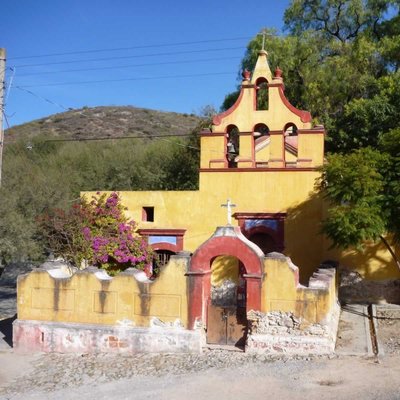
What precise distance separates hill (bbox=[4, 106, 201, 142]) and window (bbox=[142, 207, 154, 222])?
41485 mm

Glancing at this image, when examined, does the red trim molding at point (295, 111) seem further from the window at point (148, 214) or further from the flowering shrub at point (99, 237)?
the flowering shrub at point (99, 237)

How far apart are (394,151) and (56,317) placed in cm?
1043

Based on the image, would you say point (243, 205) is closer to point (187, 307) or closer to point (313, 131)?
point (313, 131)

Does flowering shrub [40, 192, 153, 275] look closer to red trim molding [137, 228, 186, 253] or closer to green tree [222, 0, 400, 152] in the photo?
red trim molding [137, 228, 186, 253]

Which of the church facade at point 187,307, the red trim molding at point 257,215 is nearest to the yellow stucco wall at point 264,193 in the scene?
the red trim molding at point 257,215

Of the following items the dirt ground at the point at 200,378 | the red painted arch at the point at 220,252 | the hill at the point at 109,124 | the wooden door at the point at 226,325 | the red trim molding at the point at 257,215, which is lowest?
the dirt ground at the point at 200,378

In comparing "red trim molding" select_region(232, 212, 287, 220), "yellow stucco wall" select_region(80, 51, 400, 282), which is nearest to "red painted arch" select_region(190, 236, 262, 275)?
"red trim molding" select_region(232, 212, 287, 220)

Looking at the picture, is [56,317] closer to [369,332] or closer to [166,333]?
[166,333]

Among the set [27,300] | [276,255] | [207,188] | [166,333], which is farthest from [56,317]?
[207,188]

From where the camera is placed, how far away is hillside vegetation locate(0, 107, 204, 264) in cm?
2219

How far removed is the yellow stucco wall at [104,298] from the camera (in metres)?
12.9

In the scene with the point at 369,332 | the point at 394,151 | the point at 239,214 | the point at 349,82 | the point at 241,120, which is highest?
the point at 349,82

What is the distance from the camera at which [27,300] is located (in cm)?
1365

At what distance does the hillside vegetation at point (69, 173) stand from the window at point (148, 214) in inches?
211
